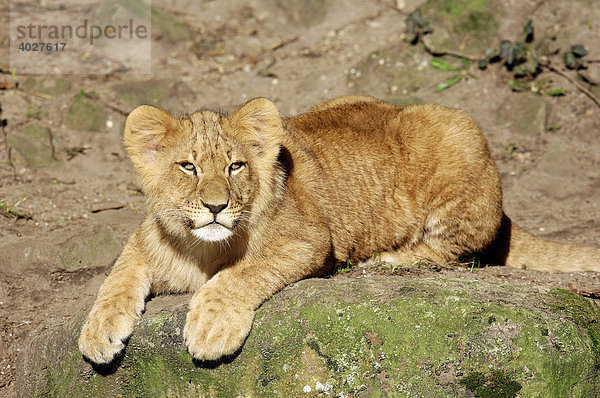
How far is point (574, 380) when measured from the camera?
3.60 metres

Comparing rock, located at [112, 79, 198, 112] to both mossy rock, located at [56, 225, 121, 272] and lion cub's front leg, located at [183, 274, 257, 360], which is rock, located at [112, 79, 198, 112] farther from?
lion cub's front leg, located at [183, 274, 257, 360]

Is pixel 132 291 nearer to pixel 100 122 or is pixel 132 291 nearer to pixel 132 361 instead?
pixel 132 361

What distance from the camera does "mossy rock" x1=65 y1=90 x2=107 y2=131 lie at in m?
8.75

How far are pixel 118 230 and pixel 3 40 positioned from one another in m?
5.16

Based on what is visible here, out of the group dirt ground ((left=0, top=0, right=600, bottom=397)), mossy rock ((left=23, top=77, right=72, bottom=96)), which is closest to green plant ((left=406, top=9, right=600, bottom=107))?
dirt ground ((left=0, top=0, right=600, bottom=397))

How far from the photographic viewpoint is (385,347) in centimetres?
365

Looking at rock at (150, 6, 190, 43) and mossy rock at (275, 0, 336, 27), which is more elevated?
mossy rock at (275, 0, 336, 27)

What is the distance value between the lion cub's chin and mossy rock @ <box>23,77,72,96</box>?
6.16m

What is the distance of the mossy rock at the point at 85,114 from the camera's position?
875 centimetres

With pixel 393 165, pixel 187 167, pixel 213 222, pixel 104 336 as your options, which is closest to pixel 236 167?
pixel 187 167

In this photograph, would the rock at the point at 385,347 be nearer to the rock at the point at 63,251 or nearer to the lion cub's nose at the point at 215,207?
the lion cub's nose at the point at 215,207

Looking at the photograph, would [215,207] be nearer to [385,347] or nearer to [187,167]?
[187,167]

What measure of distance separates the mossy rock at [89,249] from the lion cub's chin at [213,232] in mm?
2404

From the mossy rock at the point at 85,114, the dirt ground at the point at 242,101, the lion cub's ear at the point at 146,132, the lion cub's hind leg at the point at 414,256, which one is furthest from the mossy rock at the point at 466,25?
the lion cub's ear at the point at 146,132
